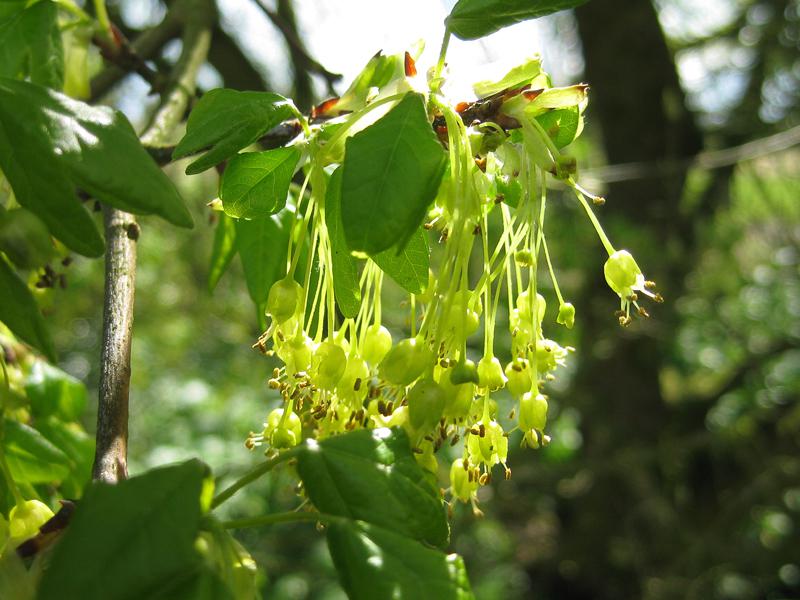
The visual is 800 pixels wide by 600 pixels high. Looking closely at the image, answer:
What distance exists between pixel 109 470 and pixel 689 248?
9.90 ft

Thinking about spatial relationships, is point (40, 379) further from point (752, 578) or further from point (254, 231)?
point (752, 578)

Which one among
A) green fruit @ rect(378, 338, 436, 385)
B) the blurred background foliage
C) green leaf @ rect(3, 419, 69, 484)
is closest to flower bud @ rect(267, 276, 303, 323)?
green fruit @ rect(378, 338, 436, 385)

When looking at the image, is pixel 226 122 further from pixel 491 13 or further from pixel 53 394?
pixel 53 394

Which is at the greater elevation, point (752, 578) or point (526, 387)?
point (526, 387)

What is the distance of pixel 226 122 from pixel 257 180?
8cm

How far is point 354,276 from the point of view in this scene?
2.68 feet

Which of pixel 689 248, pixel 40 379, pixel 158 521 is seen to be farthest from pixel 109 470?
pixel 689 248

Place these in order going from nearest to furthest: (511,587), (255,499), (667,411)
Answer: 1. (255,499)
2. (511,587)
3. (667,411)

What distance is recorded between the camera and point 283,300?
76 cm

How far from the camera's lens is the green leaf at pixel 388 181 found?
61 cm

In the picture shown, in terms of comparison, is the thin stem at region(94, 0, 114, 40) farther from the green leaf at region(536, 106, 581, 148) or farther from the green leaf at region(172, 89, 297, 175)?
the green leaf at region(536, 106, 581, 148)

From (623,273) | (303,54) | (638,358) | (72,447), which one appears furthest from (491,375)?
(638,358)

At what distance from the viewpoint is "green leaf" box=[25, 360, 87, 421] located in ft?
3.73

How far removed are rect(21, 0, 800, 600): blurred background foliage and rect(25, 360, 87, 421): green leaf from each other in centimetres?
155
